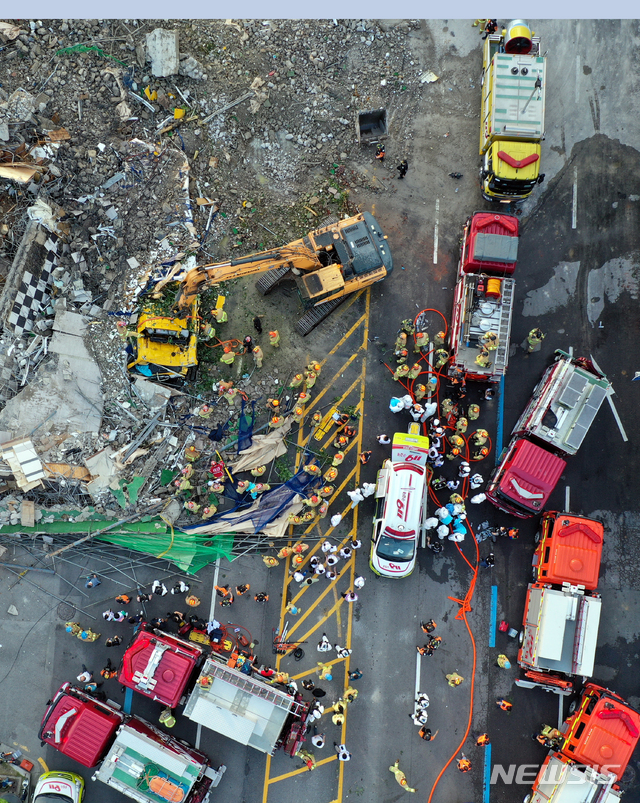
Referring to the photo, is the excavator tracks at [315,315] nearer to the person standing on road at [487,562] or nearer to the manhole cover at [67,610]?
the person standing on road at [487,562]

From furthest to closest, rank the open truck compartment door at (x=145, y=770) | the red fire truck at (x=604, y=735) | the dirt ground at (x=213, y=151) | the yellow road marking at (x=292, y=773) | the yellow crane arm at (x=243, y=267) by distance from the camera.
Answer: the dirt ground at (x=213, y=151) → the yellow road marking at (x=292, y=773) → the yellow crane arm at (x=243, y=267) → the red fire truck at (x=604, y=735) → the open truck compartment door at (x=145, y=770)

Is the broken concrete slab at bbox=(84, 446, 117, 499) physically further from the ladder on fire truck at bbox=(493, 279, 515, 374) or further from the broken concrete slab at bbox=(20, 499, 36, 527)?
the ladder on fire truck at bbox=(493, 279, 515, 374)

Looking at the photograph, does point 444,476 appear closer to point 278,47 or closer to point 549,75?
point 549,75

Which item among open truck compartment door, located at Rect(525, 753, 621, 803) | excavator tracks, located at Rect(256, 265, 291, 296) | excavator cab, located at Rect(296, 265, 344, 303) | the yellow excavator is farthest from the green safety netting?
open truck compartment door, located at Rect(525, 753, 621, 803)

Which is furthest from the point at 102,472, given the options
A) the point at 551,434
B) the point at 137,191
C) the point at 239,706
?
the point at 551,434

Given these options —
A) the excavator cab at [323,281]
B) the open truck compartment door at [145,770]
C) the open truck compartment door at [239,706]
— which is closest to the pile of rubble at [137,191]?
the excavator cab at [323,281]

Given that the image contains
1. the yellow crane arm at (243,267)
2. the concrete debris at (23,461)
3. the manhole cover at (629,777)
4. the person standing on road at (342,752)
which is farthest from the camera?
the manhole cover at (629,777)

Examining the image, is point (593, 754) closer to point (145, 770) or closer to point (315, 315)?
point (145, 770)
